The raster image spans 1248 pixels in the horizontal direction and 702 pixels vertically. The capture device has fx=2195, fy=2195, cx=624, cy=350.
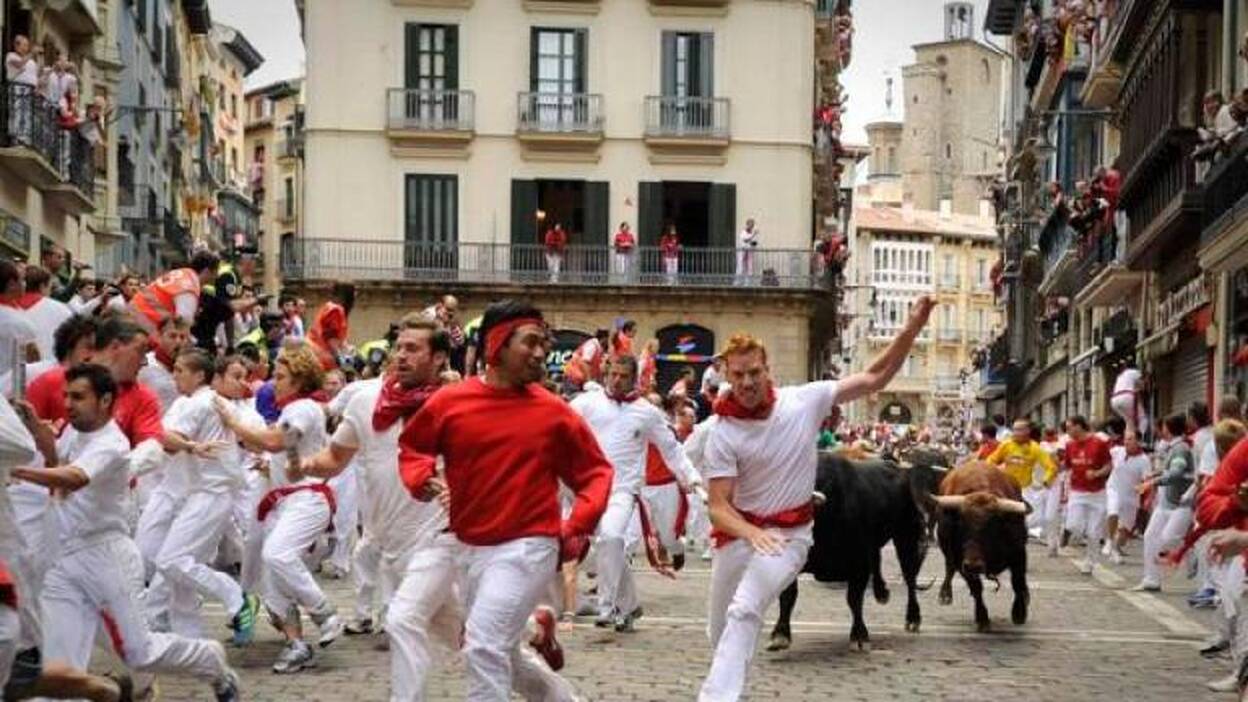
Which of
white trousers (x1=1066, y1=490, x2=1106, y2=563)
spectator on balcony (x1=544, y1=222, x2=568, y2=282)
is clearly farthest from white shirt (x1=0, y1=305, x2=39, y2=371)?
spectator on balcony (x1=544, y1=222, x2=568, y2=282)

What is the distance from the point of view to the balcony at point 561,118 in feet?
159

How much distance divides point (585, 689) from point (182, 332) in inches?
159

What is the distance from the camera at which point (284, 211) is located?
99.8 meters

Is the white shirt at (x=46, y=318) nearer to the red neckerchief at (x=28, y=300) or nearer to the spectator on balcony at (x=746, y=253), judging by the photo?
the red neckerchief at (x=28, y=300)

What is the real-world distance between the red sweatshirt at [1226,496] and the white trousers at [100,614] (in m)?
5.16

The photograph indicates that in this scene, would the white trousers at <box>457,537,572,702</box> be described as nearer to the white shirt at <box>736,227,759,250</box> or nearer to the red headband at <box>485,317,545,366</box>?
Answer: the red headband at <box>485,317,545,366</box>

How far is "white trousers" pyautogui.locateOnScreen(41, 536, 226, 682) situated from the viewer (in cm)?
932

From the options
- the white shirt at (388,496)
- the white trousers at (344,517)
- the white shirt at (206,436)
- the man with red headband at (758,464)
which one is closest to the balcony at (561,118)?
the white trousers at (344,517)

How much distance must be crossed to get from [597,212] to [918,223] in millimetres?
105812

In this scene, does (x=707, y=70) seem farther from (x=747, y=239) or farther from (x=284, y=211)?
(x=284, y=211)

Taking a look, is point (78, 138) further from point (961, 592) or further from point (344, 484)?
point (961, 592)

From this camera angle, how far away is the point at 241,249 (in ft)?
79.4

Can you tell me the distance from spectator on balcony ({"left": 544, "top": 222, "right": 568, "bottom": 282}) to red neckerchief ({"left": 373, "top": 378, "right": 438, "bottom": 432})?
36774 mm

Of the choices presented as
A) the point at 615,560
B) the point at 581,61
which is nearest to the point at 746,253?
the point at 581,61
